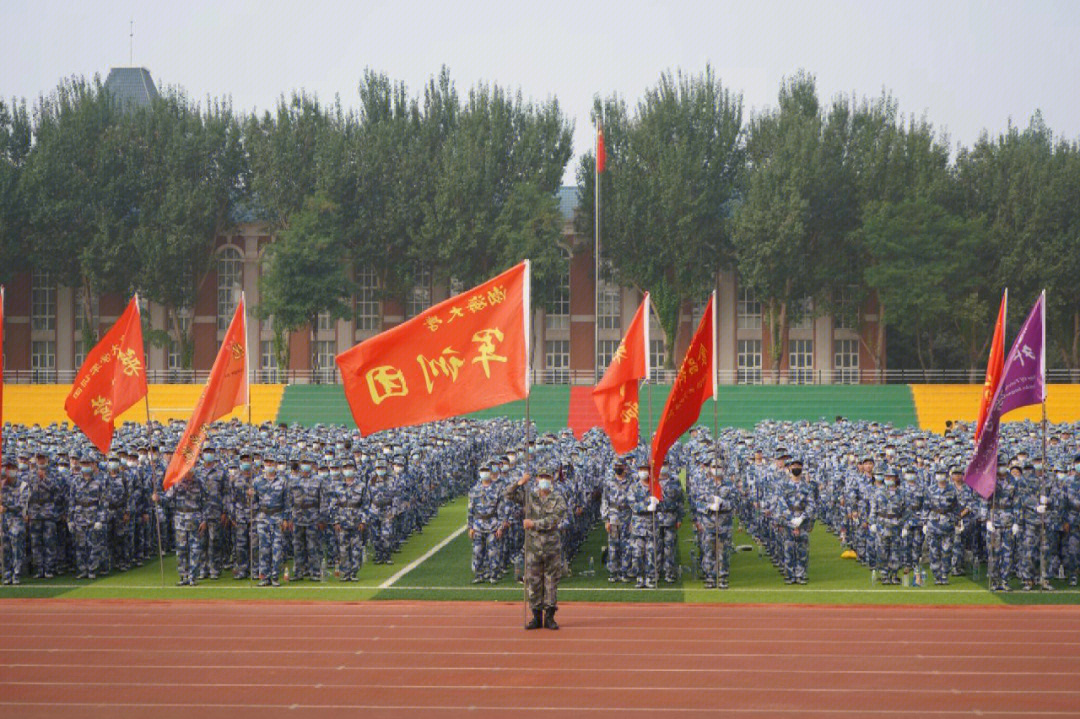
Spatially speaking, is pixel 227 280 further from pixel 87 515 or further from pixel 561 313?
pixel 87 515

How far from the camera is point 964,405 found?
47.5 meters

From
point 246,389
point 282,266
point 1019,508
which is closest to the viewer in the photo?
point 1019,508

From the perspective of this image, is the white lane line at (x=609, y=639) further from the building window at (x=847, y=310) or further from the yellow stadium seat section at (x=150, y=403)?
the building window at (x=847, y=310)

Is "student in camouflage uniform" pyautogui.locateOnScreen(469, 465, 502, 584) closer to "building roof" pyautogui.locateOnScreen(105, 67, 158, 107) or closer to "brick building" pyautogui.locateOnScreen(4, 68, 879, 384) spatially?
"brick building" pyautogui.locateOnScreen(4, 68, 879, 384)

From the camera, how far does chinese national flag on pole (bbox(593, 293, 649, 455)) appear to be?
1766cm

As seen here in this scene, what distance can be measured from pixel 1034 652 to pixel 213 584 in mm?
9715

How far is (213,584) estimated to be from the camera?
1716 cm

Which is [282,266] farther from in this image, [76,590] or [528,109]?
[76,590]

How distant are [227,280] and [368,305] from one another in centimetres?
620

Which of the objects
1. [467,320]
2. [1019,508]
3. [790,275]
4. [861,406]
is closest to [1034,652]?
[1019,508]

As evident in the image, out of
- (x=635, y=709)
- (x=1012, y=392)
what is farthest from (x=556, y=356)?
(x=635, y=709)

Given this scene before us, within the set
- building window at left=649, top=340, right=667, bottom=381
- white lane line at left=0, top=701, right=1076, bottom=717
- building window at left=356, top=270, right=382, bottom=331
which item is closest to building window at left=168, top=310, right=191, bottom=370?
building window at left=356, top=270, right=382, bottom=331

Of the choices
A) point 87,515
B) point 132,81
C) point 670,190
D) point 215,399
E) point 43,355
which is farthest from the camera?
point 132,81

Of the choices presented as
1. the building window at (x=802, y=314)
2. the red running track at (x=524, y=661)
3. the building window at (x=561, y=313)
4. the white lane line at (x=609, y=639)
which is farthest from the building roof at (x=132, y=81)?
the white lane line at (x=609, y=639)
